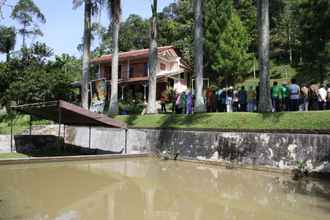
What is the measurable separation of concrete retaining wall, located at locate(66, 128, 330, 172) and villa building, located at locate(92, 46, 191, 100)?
1648cm

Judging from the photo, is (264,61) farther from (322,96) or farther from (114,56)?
(114,56)

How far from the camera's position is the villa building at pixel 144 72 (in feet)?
123

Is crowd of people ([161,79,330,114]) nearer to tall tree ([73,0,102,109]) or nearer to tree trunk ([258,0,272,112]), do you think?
tree trunk ([258,0,272,112])

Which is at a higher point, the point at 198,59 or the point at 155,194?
the point at 198,59

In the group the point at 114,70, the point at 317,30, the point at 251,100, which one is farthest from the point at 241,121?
the point at 317,30

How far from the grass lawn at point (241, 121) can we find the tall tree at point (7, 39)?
31.2 metres

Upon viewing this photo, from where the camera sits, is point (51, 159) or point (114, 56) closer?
point (51, 159)

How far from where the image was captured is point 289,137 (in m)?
13.5

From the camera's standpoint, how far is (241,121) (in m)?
15.5

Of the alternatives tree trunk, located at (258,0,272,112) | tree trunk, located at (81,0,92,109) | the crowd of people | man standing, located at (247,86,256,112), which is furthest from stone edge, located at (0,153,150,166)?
tree trunk, located at (81,0,92,109)

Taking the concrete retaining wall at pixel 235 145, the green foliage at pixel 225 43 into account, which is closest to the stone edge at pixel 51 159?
the concrete retaining wall at pixel 235 145

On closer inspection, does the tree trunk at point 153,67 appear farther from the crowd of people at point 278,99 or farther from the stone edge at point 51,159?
the stone edge at point 51,159

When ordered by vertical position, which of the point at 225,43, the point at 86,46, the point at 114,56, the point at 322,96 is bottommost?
the point at 322,96

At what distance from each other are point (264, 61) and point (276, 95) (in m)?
1.63
